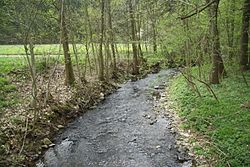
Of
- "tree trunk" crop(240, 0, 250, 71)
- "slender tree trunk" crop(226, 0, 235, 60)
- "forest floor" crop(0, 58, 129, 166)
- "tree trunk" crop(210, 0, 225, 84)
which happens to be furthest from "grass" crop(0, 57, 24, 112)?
"tree trunk" crop(240, 0, 250, 71)

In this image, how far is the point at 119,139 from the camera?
509 inches

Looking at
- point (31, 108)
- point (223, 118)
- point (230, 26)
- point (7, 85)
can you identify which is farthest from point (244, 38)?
point (7, 85)

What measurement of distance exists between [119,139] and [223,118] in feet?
14.4

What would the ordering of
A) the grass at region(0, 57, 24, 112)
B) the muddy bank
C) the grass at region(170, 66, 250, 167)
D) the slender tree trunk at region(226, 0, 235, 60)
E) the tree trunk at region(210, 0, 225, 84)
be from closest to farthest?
1. the grass at region(170, 66, 250, 167)
2. the muddy bank
3. the grass at region(0, 57, 24, 112)
4. the tree trunk at region(210, 0, 225, 84)
5. the slender tree trunk at region(226, 0, 235, 60)

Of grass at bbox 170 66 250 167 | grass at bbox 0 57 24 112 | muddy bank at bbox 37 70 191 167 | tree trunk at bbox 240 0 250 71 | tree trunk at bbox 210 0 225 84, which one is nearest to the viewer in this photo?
grass at bbox 170 66 250 167

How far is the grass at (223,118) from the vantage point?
363 inches

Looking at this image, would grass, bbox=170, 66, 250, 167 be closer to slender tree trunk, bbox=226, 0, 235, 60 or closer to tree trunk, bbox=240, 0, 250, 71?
tree trunk, bbox=240, 0, 250, 71

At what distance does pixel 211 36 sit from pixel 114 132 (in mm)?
7572

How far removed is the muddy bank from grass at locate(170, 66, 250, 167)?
3.92ft

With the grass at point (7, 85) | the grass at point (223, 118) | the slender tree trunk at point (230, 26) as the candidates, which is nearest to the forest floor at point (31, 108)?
the grass at point (7, 85)

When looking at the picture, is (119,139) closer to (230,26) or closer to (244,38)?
(244,38)

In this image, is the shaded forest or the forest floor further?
the forest floor

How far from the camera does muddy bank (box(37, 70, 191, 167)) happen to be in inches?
422

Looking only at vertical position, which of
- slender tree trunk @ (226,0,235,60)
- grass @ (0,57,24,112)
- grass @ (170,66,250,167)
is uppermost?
slender tree trunk @ (226,0,235,60)
